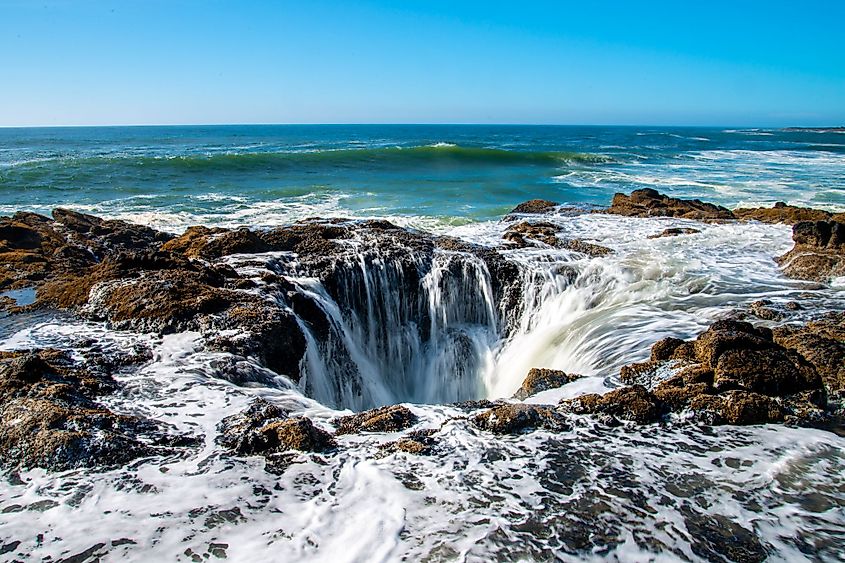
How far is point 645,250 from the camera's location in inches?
461

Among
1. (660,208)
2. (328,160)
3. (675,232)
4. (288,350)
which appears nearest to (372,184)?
(328,160)

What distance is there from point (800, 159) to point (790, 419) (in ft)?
175

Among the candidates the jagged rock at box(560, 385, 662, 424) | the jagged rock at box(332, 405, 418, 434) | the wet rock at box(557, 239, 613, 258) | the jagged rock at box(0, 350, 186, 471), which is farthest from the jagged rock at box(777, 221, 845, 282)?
the jagged rock at box(0, 350, 186, 471)

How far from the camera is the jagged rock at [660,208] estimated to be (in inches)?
611

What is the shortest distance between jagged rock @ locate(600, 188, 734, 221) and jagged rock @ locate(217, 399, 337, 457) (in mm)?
13214

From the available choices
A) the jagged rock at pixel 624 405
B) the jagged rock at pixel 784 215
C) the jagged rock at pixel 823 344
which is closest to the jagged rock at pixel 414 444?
the jagged rock at pixel 624 405

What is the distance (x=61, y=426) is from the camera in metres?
4.49

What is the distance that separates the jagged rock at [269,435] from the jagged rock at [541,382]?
259 centimetres

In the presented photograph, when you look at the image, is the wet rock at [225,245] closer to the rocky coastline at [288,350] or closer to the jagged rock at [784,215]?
the rocky coastline at [288,350]

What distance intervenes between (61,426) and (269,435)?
66.4 inches

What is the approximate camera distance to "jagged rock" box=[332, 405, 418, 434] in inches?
202

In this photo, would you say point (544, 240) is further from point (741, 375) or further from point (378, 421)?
point (378, 421)

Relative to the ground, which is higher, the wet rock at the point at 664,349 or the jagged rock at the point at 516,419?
the wet rock at the point at 664,349

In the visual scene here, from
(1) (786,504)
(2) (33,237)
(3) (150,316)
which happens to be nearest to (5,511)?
(3) (150,316)
